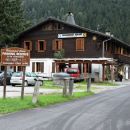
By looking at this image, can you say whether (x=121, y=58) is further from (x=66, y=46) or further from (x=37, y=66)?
(x=37, y=66)

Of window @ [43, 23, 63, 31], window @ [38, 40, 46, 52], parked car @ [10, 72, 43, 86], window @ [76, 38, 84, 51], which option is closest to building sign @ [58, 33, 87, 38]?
window @ [76, 38, 84, 51]

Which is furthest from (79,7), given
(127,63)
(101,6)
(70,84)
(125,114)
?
(125,114)

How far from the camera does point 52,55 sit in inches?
2370

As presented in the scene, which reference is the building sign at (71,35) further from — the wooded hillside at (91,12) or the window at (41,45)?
the wooded hillside at (91,12)

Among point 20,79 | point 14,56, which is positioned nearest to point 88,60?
point 20,79

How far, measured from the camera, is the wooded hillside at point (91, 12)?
138 meters

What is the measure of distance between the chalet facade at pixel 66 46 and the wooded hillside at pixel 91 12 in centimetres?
7286

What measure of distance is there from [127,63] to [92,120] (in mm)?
Answer: 57488

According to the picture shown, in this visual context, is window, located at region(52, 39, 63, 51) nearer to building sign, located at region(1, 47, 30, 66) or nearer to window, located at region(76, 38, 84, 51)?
window, located at region(76, 38, 84, 51)

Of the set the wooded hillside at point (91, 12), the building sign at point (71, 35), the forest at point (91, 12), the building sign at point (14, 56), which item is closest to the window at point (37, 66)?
the building sign at point (71, 35)

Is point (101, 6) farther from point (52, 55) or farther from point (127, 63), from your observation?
point (52, 55)

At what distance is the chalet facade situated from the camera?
57312mm

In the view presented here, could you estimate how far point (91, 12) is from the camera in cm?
14738

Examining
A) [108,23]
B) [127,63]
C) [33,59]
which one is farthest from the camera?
[108,23]
